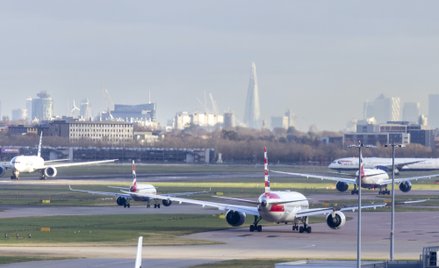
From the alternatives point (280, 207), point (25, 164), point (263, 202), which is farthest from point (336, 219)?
point (25, 164)

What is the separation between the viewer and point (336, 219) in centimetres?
9775

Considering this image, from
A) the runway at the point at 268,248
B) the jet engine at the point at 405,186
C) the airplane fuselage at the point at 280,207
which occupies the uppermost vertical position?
the jet engine at the point at 405,186

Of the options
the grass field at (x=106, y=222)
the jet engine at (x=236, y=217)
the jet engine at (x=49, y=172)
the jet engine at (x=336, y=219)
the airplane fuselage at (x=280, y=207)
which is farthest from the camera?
the jet engine at (x=49, y=172)

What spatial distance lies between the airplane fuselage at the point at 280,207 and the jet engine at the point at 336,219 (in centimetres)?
216

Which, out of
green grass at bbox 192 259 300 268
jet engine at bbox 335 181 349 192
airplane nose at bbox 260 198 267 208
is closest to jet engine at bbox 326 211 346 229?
airplane nose at bbox 260 198 267 208

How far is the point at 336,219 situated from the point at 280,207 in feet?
16.2

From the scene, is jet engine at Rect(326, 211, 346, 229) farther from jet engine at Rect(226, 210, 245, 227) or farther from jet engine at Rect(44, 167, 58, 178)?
jet engine at Rect(44, 167, 58, 178)

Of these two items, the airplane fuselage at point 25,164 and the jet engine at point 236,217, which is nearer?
the jet engine at point 236,217

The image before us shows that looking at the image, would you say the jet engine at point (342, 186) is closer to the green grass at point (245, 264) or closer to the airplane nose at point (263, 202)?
the airplane nose at point (263, 202)

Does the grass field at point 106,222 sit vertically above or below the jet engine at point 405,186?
below

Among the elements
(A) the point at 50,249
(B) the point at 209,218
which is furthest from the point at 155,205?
(A) the point at 50,249

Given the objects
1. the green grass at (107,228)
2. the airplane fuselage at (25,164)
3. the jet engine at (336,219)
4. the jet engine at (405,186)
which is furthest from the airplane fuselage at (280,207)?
the airplane fuselage at (25,164)

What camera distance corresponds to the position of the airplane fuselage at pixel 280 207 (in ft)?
311

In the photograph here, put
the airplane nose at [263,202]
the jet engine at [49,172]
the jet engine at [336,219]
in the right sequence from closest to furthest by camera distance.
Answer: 1. the airplane nose at [263,202]
2. the jet engine at [336,219]
3. the jet engine at [49,172]
